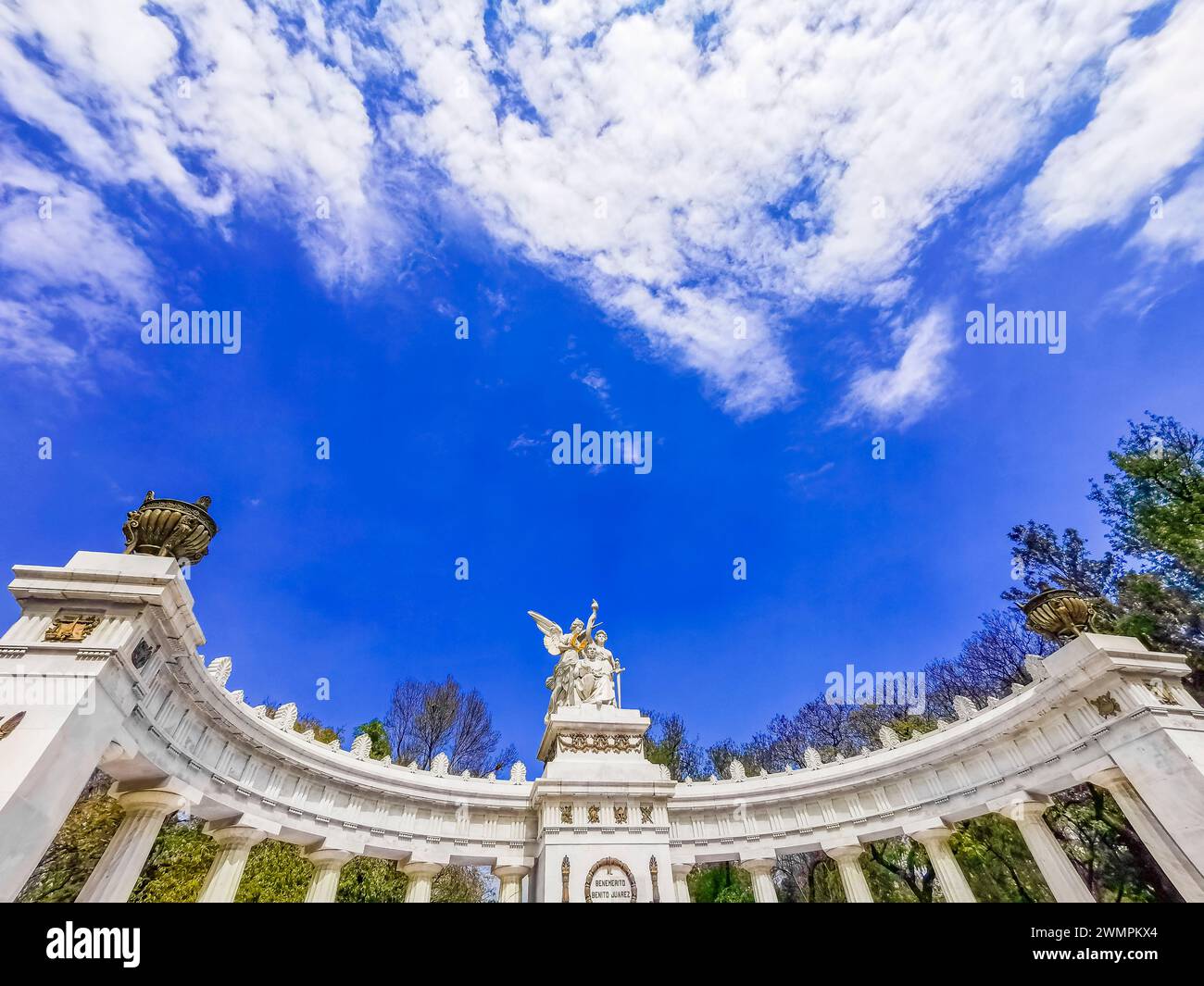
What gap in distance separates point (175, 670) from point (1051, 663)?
75.2 feet

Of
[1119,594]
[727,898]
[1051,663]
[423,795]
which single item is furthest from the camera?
[727,898]

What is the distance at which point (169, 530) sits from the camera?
11859 millimetres

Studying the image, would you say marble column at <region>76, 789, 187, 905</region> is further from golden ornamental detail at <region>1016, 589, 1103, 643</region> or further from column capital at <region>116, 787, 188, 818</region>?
golden ornamental detail at <region>1016, 589, 1103, 643</region>

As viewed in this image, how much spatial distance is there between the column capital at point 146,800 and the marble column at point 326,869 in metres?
6.17

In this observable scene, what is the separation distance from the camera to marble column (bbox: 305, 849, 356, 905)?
1783 centimetres

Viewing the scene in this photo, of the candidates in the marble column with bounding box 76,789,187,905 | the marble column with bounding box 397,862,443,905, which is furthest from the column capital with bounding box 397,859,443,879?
the marble column with bounding box 76,789,187,905

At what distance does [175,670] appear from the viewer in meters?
12.8

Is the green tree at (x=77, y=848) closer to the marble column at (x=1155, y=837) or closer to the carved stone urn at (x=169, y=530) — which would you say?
the carved stone urn at (x=169, y=530)

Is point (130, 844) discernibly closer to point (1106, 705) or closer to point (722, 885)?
point (1106, 705)

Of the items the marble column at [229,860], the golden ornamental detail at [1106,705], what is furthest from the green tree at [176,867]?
the golden ornamental detail at [1106,705]
